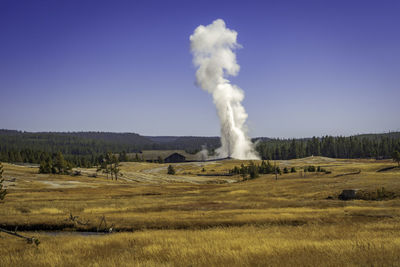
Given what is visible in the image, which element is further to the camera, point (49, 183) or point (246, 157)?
point (246, 157)

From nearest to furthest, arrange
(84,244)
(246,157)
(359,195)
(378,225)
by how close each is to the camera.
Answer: (84,244) < (378,225) < (359,195) < (246,157)

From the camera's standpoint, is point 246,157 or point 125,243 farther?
point 246,157

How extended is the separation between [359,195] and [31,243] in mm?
37247

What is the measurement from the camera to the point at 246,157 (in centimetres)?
17175

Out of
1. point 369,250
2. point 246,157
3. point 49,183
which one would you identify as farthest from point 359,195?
point 246,157

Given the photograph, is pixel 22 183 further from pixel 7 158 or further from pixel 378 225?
pixel 7 158

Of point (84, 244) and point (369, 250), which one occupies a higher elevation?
point (369, 250)

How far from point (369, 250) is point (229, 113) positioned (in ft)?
481

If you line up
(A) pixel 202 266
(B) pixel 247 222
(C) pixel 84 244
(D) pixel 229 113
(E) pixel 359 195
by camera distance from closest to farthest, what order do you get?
(A) pixel 202 266 < (C) pixel 84 244 < (B) pixel 247 222 < (E) pixel 359 195 < (D) pixel 229 113

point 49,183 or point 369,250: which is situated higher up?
point 369,250

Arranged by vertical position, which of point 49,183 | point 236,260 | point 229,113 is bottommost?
point 49,183

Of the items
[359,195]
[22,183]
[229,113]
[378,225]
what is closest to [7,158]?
[22,183]

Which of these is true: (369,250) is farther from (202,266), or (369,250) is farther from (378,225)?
(378,225)

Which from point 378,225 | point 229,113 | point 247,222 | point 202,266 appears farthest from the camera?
point 229,113
